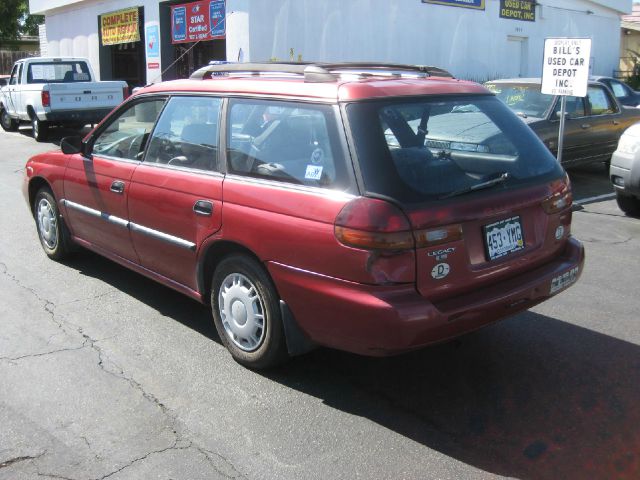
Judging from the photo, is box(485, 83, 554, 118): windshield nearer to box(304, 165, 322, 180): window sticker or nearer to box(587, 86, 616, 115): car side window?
box(587, 86, 616, 115): car side window

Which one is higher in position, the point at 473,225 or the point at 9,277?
the point at 473,225

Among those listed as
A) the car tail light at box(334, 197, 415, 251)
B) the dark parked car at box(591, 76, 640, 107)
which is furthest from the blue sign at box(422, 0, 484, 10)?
the car tail light at box(334, 197, 415, 251)

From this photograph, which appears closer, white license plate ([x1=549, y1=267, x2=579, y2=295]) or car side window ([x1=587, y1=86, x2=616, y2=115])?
white license plate ([x1=549, y1=267, x2=579, y2=295])

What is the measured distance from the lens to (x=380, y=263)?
3.34 m

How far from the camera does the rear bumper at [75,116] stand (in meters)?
15.6

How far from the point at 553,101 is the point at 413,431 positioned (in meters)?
7.97

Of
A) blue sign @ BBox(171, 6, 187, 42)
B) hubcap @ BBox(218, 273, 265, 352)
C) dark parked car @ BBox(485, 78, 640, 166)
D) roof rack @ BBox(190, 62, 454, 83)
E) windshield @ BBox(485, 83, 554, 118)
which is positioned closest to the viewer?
hubcap @ BBox(218, 273, 265, 352)

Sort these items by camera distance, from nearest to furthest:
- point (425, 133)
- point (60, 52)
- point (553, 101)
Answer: point (425, 133) < point (553, 101) < point (60, 52)

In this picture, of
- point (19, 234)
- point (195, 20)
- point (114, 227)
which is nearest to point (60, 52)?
point (195, 20)

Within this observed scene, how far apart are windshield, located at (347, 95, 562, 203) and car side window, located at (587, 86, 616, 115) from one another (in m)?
7.37

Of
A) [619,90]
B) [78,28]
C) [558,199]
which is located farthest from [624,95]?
[78,28]

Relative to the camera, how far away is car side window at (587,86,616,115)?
10953 mm

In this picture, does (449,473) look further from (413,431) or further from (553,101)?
(553,101)

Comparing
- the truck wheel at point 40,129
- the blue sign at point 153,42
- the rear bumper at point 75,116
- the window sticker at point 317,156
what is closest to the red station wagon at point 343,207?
the window sticker at point 317,156
